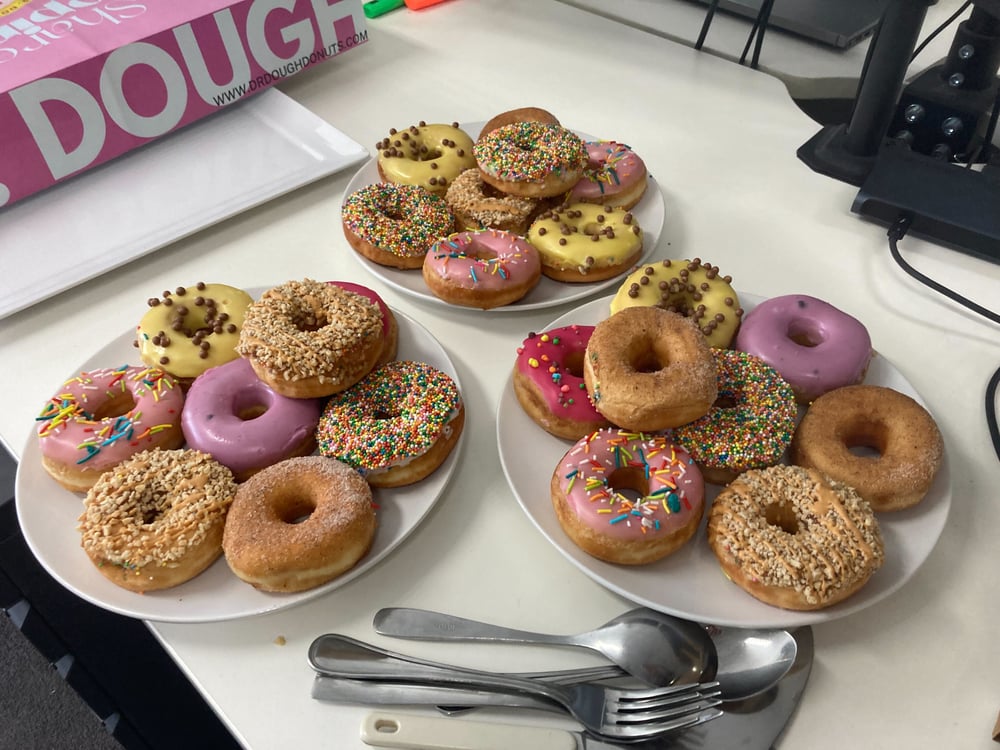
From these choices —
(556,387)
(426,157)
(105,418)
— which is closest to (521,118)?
(426,157)

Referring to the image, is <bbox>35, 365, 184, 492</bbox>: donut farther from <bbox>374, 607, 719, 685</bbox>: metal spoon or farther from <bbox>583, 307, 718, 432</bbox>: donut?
<bbox>583, 307, 718, 432</bbox>: donut

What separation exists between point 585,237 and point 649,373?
358mm

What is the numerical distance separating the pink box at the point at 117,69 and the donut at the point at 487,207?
2.22ft

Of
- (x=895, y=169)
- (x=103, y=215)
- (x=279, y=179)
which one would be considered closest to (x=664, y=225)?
(x=895, y=169)

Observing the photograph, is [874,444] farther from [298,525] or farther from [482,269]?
[298,525]

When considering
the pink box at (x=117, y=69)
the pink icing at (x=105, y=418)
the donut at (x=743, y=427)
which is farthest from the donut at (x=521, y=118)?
the pink icing at (x=105, y=418)

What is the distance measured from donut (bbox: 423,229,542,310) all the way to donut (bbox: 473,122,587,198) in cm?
11

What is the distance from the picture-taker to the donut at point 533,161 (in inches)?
49.2

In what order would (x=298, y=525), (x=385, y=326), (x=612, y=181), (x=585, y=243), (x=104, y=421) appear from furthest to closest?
(x=612, y=181)
(x=585, y=243)
(x=385, y=326)
(x=104, y=421)
(x=298, y=525)

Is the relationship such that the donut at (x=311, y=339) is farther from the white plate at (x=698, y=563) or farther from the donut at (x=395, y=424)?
the white plate at (x=698, y=563)

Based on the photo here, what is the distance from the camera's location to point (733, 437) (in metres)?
0.93

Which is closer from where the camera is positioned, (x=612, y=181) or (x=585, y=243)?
(x=585, y=243)

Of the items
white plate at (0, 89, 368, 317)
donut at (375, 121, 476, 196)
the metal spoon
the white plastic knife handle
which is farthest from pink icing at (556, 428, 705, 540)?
white plate at (0, 89, 368, 317)

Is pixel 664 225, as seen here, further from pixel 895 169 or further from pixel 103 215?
pixel 103 215
